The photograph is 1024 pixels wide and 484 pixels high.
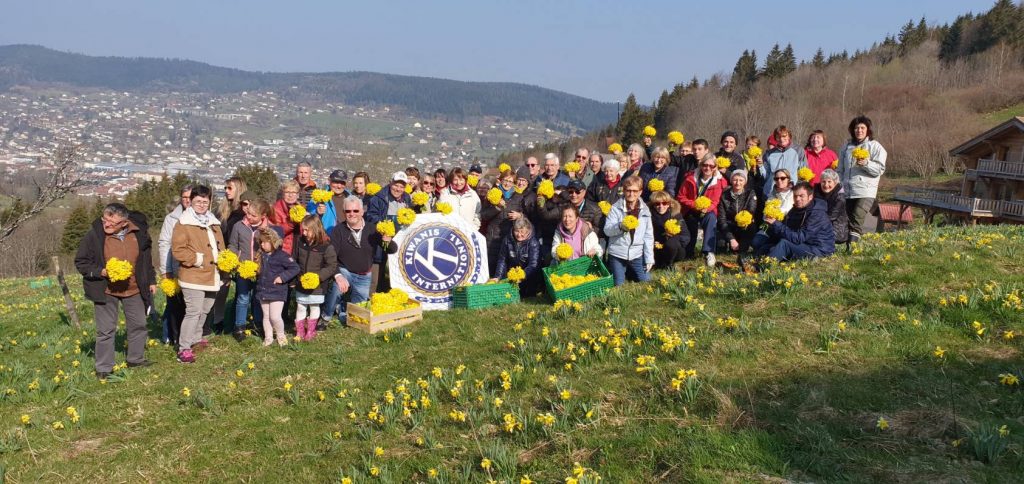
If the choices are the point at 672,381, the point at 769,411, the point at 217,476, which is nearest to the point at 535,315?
the point at 672,381

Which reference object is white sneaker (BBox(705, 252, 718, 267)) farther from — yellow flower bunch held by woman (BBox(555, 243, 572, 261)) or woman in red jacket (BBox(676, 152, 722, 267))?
yellow flower bunch held by woman (BBox(555, 243, 572, 261))

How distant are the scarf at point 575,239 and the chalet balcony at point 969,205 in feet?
151

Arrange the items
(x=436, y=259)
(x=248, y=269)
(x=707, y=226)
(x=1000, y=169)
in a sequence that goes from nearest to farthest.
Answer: (x=248, y=269) → (x=436, y=259) → (x=707, y=226) → (x=1000, y=169)

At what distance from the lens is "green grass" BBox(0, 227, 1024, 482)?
438cm

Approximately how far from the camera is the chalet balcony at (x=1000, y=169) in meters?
42.9

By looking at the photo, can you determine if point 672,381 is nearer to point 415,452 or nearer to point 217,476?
point 415,452

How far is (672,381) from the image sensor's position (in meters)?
5.32

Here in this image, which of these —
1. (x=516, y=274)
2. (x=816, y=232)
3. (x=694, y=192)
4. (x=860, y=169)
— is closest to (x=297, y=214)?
(x=516, y=274)

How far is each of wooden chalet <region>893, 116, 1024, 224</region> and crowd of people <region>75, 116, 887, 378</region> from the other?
42736mm

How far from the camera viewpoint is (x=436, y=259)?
999 cm

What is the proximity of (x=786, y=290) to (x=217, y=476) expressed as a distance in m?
6.71

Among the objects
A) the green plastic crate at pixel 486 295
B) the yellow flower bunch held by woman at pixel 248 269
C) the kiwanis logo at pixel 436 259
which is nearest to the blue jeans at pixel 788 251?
the green plastic crate at pixel 486 295

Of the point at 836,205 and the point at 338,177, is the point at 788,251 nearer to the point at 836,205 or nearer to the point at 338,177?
the point at 836,205

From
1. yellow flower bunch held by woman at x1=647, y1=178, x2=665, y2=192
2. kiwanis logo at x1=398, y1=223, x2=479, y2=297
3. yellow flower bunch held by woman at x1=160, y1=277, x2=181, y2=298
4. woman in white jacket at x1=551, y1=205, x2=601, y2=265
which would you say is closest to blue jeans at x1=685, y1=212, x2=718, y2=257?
yellow flower bunch held by woman at x1=647, y1=178, x2=665, y2=192
